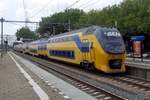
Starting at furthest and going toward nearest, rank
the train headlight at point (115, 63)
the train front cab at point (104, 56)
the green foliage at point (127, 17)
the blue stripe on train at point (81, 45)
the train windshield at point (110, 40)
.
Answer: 1. the green foliage at point (127, 17)
2. the blue stripe on train at point (81, 45)
3. the train headlight at point (115, 63)
4. the train windshield at point (110, 40)
5. the train front cab at point (104, 56)

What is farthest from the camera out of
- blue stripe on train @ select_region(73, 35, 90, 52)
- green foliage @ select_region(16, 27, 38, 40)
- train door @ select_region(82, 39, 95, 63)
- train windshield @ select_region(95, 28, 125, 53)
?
green foliage @ select_region(16, 27, 38, 40)

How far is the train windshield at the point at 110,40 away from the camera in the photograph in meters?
26.1

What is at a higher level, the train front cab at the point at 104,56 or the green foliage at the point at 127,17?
the green foliage at the point at 127,17

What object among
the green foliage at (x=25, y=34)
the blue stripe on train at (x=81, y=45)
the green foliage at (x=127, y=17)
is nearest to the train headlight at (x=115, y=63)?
the blue stripe on train at (x=81, y=45)

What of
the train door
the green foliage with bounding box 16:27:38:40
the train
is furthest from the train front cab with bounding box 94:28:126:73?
the green foliage with bounding box 16:27:38:40

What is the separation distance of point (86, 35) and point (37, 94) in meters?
13.0

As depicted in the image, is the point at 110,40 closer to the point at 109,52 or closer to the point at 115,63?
the point at 109,52

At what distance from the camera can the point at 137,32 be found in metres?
73.8

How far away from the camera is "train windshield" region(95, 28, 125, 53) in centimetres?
2612

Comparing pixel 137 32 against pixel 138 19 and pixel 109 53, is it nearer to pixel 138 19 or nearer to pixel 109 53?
pixel 138 19

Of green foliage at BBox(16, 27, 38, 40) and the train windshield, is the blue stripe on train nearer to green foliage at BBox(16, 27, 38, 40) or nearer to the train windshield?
the train windshield

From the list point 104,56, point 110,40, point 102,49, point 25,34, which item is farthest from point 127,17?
point 25,34

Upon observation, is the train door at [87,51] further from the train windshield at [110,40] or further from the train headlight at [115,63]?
the train headlight at [115,63]

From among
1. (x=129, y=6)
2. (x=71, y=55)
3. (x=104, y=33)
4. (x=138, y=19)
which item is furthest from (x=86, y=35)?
(x=129, y=6)
